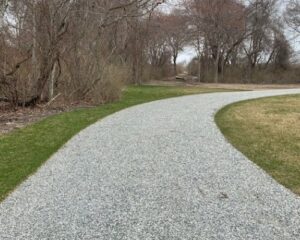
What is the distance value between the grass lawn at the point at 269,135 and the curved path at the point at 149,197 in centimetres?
30

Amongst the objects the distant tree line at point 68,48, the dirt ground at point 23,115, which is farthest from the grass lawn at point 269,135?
the distant tree line at point 68,48

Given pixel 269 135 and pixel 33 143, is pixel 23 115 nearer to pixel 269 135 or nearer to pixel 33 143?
pixel 33 143

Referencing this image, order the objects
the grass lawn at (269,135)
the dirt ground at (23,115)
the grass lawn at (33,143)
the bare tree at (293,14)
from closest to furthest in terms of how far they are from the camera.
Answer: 1. the grass lawn at (33,143)
2. the grass lawn at (269,135)
3. the dirt ground at (23,115)
4. the bare tree at (293,14)

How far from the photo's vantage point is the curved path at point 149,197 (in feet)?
11.0

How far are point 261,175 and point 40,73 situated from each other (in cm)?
869

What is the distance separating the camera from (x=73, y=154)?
20.2ft

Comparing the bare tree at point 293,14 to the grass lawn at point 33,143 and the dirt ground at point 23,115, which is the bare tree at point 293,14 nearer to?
the dirt ground at point 23,115

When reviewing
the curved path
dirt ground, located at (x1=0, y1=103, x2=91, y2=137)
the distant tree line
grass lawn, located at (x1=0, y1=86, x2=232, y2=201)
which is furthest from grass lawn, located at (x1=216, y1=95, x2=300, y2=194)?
the distant tree line

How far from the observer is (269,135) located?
786cm

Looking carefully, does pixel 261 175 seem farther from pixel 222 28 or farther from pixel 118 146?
pixel 222 28

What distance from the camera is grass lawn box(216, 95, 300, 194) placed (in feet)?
17.7

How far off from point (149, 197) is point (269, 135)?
456 centimetres

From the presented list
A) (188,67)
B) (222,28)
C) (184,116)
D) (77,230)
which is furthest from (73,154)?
(188,67)

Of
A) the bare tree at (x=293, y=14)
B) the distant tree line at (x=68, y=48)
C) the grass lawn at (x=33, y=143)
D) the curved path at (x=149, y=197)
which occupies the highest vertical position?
the bare tree at (x=293, y=14)
